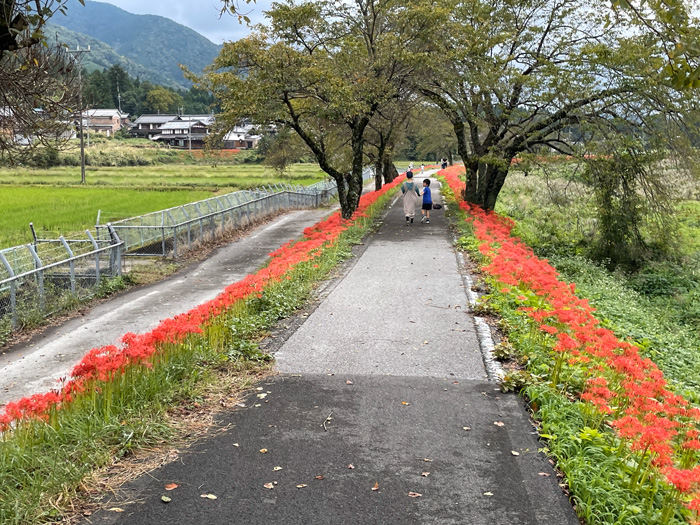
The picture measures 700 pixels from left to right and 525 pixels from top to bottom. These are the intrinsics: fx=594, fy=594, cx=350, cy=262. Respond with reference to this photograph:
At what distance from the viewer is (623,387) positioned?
5.43 m

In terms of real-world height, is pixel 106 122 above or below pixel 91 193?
above

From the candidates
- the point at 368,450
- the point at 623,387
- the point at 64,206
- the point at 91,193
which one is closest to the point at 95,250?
the point at 368,450

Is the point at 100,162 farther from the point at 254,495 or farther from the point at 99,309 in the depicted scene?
the point at 254,495

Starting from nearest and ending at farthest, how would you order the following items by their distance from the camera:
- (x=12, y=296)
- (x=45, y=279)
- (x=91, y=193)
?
(x=12, y=296), (x=45, y=279), (x=91, y=193)

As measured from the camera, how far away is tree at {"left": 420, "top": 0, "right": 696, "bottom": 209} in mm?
15375

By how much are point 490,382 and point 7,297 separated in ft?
34.8

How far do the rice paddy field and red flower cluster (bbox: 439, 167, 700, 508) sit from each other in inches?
672

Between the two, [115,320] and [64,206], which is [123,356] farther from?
[64,206]

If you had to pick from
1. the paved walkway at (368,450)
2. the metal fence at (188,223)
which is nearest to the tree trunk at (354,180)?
the metal fence at (188,223)

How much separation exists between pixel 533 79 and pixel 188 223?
11901 millimetres

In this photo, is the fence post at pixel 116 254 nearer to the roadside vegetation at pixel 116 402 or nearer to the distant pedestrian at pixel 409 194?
the distant pedestrian at pixel 409 194

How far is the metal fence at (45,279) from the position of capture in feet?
38.9

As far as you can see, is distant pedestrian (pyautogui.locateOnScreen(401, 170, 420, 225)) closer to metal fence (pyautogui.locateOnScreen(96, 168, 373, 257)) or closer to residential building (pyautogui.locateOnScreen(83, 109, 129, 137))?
metal fence (pyautogui.locateOnScreen(96, 168, 373, 257))

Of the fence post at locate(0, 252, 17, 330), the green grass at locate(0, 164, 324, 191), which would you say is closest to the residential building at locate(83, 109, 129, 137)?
the green grass at locate(0, 164, 324, 191)
